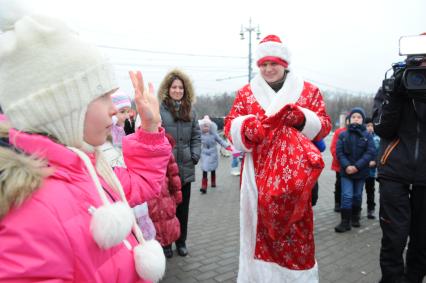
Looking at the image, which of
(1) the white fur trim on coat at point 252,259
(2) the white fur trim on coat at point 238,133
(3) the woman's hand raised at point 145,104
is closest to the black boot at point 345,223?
(1) the white fur trim on coat at point 252,259

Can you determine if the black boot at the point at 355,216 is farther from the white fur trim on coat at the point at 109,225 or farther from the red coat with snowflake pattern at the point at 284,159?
the white fur trim on coat at the point at 109,225

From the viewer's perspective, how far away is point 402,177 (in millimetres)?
2850

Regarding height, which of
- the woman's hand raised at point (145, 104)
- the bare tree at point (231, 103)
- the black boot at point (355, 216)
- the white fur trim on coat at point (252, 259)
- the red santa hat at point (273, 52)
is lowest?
the bare tree at point (231, 103)

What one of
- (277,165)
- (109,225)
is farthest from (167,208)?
(109,225)

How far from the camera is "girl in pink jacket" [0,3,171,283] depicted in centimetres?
98

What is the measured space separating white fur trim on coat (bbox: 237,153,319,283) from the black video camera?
131 centimetres

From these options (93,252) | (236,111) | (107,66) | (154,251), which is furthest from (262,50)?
(93,252)

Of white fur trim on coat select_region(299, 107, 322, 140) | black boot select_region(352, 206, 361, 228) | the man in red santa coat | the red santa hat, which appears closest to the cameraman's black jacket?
the man in red santa coat

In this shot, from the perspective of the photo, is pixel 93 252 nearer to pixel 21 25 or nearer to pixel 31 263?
pixel 31 263

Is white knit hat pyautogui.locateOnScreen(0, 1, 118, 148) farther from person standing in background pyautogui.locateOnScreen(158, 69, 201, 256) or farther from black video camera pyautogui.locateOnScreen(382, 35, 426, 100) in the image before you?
person standing in background pyautogui.locateOnScreen(158, 69, 201, 256)

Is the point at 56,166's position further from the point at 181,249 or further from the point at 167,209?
the point at 181,249

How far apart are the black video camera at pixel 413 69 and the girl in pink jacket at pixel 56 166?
230 centimetres

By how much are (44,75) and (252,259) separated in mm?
2252

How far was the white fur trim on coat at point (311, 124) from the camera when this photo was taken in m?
2.68
